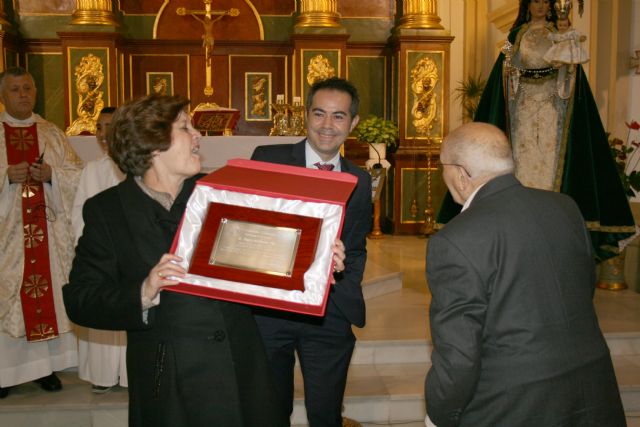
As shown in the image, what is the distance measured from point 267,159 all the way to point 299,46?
21.6 ft

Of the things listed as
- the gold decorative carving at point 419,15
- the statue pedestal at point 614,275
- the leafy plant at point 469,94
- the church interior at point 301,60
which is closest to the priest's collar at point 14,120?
the church interior at point 301,60

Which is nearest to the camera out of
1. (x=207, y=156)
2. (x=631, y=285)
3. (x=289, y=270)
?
(x=289, y=270)

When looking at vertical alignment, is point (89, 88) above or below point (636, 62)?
below

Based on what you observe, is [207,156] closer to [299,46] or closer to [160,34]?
[299,46]

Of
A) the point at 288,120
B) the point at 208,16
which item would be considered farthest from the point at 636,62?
the point at 208,16

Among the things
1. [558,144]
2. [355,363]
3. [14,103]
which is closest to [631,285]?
[558,144]

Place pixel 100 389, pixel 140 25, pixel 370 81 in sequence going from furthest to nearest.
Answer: pixel 370 81
pixel 140 25
pixel 100 389

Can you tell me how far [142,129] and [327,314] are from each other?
1.16 m

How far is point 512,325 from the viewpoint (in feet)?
6.79

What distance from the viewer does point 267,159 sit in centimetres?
304

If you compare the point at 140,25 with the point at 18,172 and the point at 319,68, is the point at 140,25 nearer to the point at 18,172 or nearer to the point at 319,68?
the point at 319,68

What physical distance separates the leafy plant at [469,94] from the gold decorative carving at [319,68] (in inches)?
73.1

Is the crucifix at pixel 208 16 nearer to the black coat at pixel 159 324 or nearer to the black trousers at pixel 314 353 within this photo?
the black trousers at pixel 314 353

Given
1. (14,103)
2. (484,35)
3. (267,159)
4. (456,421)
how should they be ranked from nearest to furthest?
(456,421) < (267,159) < (14,103) < (484,35)
